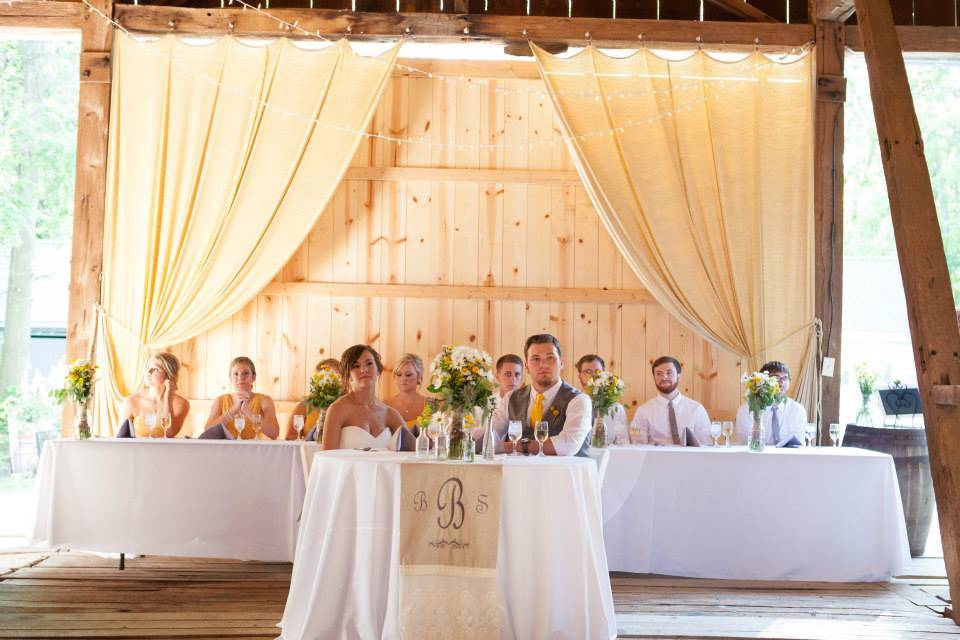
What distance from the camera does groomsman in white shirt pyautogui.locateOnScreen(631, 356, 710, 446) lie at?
680cm

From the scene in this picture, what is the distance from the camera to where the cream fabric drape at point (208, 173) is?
7.13 meters

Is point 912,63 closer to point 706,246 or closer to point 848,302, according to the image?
point 706,246

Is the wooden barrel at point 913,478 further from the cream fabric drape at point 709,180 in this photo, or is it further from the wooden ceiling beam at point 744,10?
the wooden ceiling beam at point 744,10

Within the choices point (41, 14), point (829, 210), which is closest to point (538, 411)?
point (829, 210)

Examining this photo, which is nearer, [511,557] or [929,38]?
[511,557]

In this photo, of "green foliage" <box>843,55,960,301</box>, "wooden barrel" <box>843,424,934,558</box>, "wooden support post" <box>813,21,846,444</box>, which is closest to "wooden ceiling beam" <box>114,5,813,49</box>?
"wooden support post" <box>813,21,846,444</box>

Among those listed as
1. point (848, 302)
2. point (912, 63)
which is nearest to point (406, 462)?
point (912, 63)

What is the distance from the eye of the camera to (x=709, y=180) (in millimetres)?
7258

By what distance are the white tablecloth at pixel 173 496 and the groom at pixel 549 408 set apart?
3.88ft

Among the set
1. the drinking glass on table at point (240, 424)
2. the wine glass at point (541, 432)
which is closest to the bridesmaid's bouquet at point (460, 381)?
the wine glass at point (541, 432)

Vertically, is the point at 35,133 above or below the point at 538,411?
above

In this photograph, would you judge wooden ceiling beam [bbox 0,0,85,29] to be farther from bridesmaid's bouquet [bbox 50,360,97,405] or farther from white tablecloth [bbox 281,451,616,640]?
white tablecloth [bbox 281,451,616,640]

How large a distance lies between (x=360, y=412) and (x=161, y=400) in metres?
2.03

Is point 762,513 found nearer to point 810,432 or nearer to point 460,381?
point 810,432
